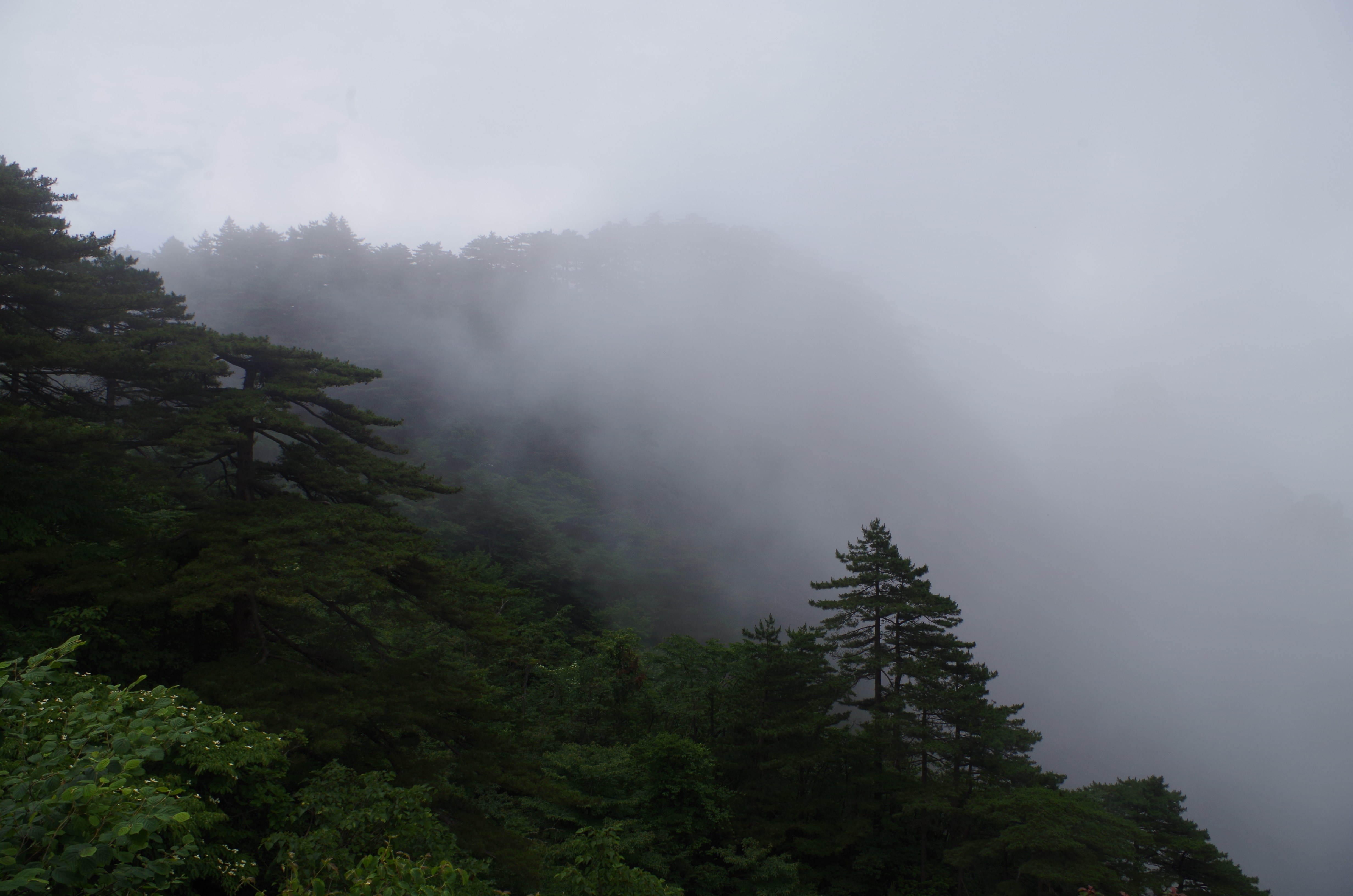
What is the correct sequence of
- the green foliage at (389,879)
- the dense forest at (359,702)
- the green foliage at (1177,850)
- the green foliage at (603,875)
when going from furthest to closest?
the green foliage at (1177,850)
the green foliage at (603,875)
the dense forest at (359,702)
the green foliage at (389,879)

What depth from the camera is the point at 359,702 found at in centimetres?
1030

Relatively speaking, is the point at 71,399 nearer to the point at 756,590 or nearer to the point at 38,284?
the point at 38,284

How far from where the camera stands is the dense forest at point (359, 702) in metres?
4.95

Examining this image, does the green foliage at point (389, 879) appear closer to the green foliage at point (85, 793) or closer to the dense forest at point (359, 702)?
the dense forest at point (359, 702)

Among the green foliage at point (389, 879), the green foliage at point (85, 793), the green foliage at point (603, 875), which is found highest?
the green foliage at point (85, 793)

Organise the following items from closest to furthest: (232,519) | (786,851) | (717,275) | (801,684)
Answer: (232,519) → (786,851) → (801,684) → (717,275)

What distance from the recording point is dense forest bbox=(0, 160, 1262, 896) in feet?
16.2

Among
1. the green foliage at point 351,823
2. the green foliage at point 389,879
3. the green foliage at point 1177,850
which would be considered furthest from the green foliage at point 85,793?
the green foliage at point 1177,850

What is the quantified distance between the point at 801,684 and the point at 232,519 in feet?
56.7

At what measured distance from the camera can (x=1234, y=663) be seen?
7275 centimetres

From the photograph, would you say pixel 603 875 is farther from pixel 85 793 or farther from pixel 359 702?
pixel 85 793

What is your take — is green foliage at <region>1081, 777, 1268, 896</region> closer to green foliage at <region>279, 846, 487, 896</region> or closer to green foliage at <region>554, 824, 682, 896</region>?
green foliage at <region>554, 824, 682, 896</region>

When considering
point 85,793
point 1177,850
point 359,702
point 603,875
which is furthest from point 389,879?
point 1177,850

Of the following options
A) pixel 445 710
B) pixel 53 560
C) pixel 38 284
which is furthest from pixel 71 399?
pixel 445 710
